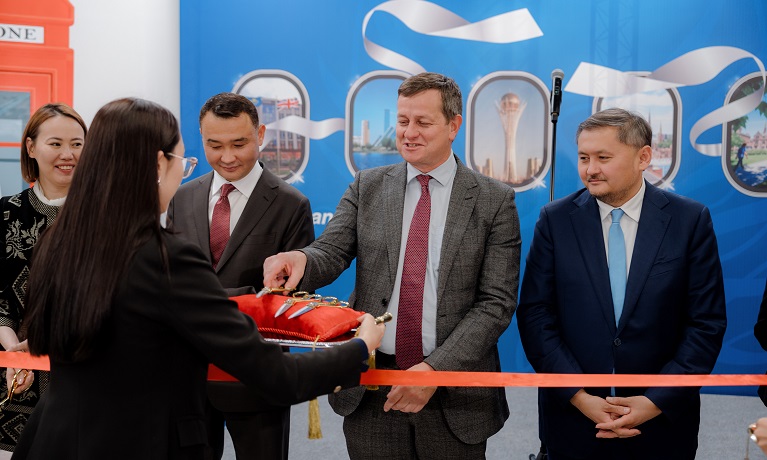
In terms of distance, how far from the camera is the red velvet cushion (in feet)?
7.16

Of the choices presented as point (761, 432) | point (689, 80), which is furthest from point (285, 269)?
point (689, 80)

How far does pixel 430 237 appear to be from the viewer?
2.66 metres

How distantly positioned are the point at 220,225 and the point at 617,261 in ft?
5.23

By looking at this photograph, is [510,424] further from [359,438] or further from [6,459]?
[6,459]

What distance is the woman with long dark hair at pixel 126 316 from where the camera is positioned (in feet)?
5.39

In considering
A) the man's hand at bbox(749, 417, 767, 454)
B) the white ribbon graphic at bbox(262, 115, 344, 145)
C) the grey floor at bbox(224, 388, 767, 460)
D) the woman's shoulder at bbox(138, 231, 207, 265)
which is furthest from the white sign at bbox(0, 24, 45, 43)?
the man's hand at bbox(749, 417, 767, 454)

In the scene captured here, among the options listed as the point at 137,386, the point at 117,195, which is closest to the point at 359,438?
the point at 137,386

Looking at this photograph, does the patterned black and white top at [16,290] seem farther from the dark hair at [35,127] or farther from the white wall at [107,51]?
the white wall at [107,51]

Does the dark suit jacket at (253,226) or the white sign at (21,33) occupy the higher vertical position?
the white sign at (21,33)

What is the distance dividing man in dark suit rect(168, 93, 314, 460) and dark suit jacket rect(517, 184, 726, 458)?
1064 mm

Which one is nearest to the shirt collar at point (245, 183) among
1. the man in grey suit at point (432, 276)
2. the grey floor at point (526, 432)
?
the man in grey suit at point (432, 276)

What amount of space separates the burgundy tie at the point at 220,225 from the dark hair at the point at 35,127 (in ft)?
2.22

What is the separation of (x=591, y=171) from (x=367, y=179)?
0.85m

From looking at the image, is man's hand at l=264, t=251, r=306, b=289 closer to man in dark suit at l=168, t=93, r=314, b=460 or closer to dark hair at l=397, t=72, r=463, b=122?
man in dark suit at l=168, t=93, r=314, b=460
